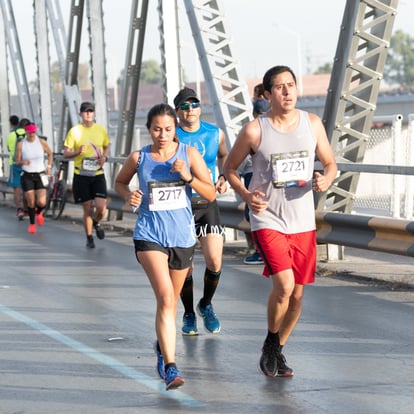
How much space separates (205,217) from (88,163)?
296 inches

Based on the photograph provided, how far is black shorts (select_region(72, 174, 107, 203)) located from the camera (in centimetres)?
1669

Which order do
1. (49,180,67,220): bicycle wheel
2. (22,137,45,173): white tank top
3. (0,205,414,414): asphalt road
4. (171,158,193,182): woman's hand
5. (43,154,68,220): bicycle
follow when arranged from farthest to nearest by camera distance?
(43,154,68,220): bicycle, (49,180,67,220): bicycle wheel, (22,137,45,173): white tank top, (171,158,193,182): woman's hand, (0,205,414,414): asphalt road

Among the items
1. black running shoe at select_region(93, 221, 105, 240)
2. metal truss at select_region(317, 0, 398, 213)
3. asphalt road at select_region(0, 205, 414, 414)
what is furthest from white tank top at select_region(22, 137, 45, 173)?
metal truss at select_region(317, 0, 398, 213)

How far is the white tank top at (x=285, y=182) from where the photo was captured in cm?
753

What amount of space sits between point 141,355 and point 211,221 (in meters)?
1.39

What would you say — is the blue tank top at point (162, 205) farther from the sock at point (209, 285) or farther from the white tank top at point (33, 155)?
the white tank top at point (33, 155)

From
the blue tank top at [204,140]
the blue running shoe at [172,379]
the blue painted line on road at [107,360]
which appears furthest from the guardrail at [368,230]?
the blue running shoe at [172,379]

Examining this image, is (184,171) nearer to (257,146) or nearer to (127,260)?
Result: (257,146)

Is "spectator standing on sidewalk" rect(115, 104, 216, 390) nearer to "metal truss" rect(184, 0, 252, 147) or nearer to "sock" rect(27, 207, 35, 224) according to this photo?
"metal truss" rect(184, 0, 252, 147)

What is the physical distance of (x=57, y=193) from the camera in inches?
892

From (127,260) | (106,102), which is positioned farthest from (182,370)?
(106,102)

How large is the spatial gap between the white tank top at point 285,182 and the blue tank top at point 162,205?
43 centimetres

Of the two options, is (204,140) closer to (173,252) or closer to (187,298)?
(187,298)

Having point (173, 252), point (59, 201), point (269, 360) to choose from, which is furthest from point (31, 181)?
point (269, 360)
